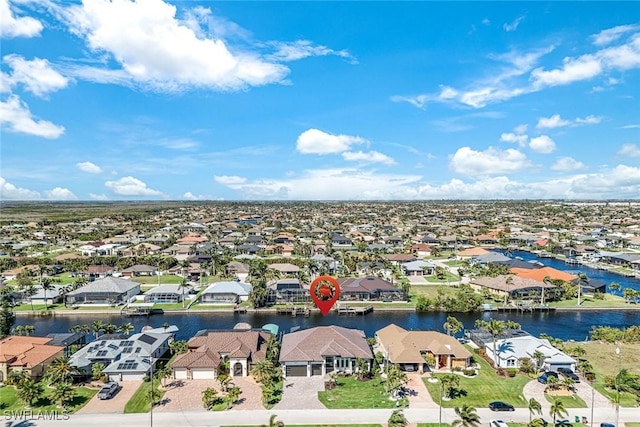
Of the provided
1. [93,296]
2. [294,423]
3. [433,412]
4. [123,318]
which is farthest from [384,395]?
[93,296]

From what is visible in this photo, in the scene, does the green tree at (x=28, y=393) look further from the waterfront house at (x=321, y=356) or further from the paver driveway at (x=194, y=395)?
the waterfront house at (x=321, y=356)

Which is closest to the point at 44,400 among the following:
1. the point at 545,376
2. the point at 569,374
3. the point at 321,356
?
the point at 321,356

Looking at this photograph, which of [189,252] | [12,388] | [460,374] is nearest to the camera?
[12,388]

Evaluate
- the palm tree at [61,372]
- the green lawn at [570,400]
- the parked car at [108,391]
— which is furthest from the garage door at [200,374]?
the green lawn at [570,400]

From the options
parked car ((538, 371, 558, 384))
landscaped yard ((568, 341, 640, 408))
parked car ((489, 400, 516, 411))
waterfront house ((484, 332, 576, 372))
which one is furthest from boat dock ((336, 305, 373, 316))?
parked car ((489, 400, 516, 411))

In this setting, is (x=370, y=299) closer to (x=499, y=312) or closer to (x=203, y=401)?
(x=499, y=312)

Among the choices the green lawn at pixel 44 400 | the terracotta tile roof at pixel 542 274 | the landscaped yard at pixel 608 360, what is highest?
Answer: the terracotta tile roof at pixel 542 274

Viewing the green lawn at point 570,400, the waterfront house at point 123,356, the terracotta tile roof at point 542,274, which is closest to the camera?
the green lawn at point 570,400
